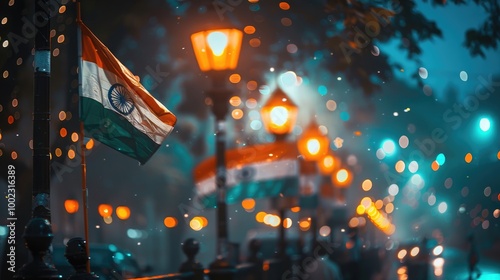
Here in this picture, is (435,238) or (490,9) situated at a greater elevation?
(490,9)

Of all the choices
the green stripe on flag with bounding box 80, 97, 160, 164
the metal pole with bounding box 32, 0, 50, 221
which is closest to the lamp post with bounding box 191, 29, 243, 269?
the green stripe on flag with bounding box 80, 97, 160, 164

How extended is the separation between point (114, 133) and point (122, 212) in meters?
0.72

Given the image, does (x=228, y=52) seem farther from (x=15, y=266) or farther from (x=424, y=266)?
(x=15, y=266)

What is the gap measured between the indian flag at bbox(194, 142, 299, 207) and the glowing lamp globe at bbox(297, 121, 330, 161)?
0.06 m

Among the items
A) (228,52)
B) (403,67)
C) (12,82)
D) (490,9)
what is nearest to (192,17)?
(228,52)

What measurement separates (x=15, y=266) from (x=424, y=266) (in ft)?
11.3

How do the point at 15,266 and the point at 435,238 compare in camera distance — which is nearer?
the point at 435,238

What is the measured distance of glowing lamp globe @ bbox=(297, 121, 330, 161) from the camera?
6.48m

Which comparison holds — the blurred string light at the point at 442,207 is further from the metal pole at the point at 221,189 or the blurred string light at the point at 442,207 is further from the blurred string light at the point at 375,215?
the metal pole at the point at 221,189

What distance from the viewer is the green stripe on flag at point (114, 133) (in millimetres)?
7066

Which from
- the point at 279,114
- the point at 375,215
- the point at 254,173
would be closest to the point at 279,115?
the point at 279,114

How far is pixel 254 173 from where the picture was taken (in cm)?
664

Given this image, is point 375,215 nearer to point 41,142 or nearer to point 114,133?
point 114,133

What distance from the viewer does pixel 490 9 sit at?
8172 mm
